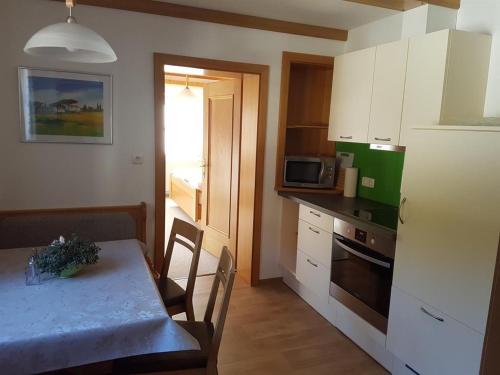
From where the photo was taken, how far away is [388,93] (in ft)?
8.62

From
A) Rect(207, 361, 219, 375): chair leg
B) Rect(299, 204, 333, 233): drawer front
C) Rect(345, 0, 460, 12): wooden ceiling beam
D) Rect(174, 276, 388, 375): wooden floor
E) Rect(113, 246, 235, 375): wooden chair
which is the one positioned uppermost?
Rect(345, 0, 460, 12): wooden ceiling beam

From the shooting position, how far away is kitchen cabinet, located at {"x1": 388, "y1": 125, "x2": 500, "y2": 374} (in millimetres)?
1726

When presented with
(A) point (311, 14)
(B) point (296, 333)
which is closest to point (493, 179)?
(B) point (296, 333)

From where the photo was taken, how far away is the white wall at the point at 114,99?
8.57 ft

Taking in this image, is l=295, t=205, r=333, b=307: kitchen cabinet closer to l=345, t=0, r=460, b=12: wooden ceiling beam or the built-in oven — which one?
the built-in oven

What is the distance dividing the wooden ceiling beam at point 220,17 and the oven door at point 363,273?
1856mm

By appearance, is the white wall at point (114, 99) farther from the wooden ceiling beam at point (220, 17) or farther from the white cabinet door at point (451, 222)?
the white cabinet door at point (451, 222)

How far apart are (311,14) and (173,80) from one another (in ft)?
11.0

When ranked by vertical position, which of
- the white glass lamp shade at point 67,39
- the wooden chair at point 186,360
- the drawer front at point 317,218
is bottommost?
the wooden chair at point 186,360

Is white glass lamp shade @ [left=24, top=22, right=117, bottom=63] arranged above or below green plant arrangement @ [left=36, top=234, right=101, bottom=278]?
above

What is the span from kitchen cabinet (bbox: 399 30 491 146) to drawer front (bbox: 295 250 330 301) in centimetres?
133

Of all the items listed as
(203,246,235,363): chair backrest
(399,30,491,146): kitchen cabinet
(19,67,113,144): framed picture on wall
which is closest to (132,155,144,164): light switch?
(19,67,113,144): framed picture on wall

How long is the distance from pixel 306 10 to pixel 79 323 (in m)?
2.69

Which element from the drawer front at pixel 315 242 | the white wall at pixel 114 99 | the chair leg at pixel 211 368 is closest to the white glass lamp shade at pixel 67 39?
the white wall at pixel 114 99
